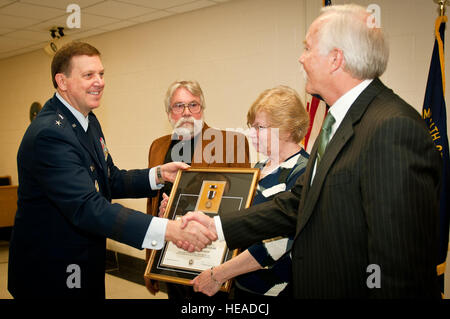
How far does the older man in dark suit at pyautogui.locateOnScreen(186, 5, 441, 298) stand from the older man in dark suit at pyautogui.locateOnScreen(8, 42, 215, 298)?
0.66 metres

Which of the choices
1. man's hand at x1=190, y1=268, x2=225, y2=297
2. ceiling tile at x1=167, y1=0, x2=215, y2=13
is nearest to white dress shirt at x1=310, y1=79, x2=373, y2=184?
man's hand at x1=190, y1=268, x2=225, y2=297

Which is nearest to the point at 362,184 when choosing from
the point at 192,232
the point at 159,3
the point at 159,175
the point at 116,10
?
the point at 192,232

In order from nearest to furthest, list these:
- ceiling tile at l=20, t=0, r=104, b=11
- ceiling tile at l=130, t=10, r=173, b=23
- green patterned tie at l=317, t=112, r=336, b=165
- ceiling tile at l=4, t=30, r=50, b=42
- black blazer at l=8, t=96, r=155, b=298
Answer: green patterned tie at l=317, t=112, r=336, b=165 → black blazer at l=8, t=96, r=155, b=298 → ceiling tile at l=20, t=0, r=104, b=11 → ceiling tile at l=130, t=10, r=173, b=23 → ceiling tile at l=4, t=30, r=50, b=42

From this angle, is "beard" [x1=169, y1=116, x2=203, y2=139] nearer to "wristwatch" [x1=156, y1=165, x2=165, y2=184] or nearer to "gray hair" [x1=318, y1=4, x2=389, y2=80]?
"wristwatch" [x1=156, y1=165, x2=165, y2=184]

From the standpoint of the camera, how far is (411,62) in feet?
9.98

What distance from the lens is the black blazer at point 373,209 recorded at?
1049mm

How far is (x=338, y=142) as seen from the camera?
1.23 meters

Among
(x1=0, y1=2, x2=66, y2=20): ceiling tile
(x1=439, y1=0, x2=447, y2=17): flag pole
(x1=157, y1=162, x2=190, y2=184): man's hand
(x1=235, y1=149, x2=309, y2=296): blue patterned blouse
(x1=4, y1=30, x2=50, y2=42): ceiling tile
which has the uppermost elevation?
(x1=4, y1=30, x2=50, y2=42): ceiling tile

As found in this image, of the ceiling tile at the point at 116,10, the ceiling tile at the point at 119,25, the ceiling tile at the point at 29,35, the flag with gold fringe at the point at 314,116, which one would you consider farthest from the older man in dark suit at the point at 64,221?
the ceiling tile at the point at 29,35

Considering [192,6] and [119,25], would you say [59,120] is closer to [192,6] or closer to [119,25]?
[192,6]

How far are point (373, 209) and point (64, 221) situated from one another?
128cm

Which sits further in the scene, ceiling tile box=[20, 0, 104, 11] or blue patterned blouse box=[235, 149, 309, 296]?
ceiling tile box=[20, 0, 104, 11]

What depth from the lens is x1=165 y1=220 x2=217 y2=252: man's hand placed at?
180cm
